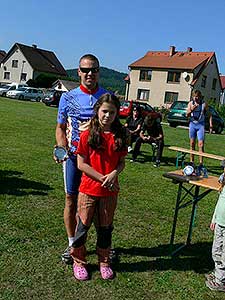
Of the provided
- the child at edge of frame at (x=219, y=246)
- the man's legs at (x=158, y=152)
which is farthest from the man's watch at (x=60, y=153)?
the man's legs at (x=158, y=152)

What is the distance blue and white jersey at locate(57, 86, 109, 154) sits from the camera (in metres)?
3.49

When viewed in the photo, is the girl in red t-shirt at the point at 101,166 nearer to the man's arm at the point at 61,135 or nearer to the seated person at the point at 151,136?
the man's arm at the point at 61,135

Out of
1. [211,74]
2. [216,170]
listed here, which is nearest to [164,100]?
[211,74]

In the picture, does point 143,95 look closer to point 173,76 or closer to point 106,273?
point 173,76

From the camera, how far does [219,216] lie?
11.8 feet

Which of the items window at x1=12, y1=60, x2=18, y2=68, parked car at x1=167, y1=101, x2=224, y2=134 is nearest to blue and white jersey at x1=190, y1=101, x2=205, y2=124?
parked car at x1=167, y1=101, x2=224, y2=134

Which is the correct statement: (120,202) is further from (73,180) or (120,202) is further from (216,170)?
(216,170)

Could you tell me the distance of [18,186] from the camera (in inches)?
242

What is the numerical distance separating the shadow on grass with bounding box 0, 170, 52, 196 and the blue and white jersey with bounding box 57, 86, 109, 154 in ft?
8.24

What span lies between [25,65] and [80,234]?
206 ft

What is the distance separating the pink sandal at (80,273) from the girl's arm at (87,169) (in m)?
0.85

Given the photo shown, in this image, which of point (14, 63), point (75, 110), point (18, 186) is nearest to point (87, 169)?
point (75, 110)

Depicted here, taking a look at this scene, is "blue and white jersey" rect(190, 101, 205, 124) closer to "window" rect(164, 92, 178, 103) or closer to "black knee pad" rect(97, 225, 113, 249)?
"black knee pad" rect(97, 225, 113, 249)

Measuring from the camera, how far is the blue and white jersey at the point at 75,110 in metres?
3.49
